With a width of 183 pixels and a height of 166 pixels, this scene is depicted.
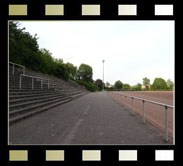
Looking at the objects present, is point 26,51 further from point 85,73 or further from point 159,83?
point 159,83

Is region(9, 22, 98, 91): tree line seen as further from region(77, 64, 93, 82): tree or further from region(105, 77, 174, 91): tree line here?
region(105, 77, 174, 91): tree line

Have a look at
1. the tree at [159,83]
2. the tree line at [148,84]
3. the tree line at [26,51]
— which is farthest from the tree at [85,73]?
the tree at [159,83]

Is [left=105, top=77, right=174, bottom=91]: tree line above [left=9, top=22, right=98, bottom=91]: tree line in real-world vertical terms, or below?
below

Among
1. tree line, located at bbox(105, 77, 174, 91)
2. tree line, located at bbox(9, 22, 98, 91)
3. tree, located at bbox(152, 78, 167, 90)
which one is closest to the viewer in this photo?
tree line, located at bbox(9, 22, 98, 91)

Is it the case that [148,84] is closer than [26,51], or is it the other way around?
[26,51]

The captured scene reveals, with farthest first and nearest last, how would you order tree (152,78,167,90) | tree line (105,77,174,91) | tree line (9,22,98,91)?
1. tree (152,78,167,90)
2. tree line (105,77,174,91)
3. tree line (9,22,98,91)

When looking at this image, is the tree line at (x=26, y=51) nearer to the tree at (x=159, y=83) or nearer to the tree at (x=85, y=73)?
the tree at (x=85, y=73)

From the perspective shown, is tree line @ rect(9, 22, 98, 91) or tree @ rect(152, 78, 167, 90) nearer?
tree line @ rect(9, 22, 98, 91)

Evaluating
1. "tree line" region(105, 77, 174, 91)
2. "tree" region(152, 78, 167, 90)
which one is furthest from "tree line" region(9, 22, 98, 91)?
"tree" region(152, 78, 167, 90)

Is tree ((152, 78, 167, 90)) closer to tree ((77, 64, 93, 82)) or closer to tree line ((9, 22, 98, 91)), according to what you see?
tree ((77, 64, 93, 82))

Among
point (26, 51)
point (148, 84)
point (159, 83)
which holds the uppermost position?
point (26, 51)

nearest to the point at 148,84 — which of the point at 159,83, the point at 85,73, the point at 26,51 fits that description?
the point at 159,83
